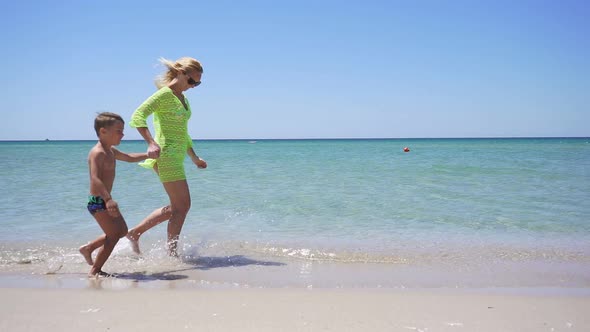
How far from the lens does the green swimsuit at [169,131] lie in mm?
4188

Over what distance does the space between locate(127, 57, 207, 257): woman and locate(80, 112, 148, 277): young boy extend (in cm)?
50

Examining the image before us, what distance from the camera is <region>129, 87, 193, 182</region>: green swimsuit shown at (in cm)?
419

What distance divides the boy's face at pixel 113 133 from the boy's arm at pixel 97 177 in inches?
4.7

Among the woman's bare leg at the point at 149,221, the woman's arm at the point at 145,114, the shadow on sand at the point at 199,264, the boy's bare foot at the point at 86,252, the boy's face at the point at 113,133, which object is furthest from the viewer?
the woman's bare leg at the point at 149,221

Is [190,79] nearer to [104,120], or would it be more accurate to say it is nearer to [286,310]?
[104,120]

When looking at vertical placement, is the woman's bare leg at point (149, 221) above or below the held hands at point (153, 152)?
below

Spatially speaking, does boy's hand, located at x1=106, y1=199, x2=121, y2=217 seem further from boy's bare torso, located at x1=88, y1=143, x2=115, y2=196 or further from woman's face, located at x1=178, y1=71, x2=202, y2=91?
woman's face, located at x1=178, y1=71, x2=202, y2=91

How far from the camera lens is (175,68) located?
4.34m

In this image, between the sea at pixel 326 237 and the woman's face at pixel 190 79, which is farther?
the woman's face at pixel 190 79

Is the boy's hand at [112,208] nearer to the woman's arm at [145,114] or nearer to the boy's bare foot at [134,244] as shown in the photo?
the woman's arm at [145,114]

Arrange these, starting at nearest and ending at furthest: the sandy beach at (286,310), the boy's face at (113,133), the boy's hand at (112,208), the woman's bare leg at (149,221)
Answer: the sandy beach at (286,310), the boy's hand at (112,208), the boy's face at (113,133), the woman's bare leg at (149,221)

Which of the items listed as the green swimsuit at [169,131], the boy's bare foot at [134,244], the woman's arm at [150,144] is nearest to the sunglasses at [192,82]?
the green swimsuit at [169,131]

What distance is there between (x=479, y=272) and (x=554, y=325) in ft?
4.57

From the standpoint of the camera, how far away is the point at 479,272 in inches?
158
